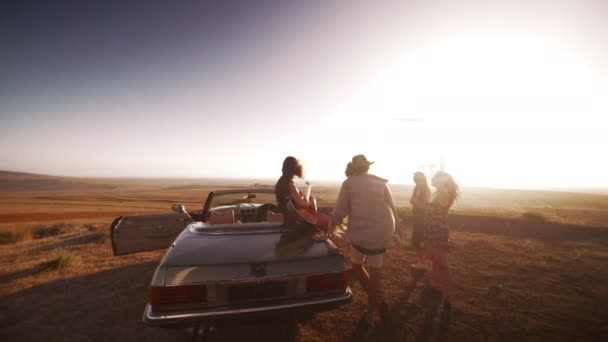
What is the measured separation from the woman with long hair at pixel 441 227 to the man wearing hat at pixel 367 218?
0.86m

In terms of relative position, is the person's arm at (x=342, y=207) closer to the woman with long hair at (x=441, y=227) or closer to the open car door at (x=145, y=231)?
the woman with long hair at (x=441, y=227)

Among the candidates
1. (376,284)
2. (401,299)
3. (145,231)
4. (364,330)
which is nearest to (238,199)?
(145,231)

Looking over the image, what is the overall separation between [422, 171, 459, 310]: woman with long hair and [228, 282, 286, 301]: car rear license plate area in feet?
7.59

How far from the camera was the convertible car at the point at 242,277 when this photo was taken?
223 cm

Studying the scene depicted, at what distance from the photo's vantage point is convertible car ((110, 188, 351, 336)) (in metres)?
2.23

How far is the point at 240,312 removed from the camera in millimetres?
2258

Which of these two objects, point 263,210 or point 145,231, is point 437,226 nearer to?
point 263,210

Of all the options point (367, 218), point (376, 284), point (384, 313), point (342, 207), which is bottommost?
point (384, 313)

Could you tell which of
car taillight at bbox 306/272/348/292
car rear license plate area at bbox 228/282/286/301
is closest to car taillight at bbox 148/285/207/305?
car rear license plate area at bbox 228/282/286/301

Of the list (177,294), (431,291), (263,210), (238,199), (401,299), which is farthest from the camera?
(238,199)

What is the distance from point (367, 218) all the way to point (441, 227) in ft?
4.35

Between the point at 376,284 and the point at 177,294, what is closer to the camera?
the point at 177,294

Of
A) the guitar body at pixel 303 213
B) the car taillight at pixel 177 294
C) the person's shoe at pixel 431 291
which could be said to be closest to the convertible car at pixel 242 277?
the car taillight at pixel 177 294

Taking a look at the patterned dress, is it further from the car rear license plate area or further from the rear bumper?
the car rear license plate area
